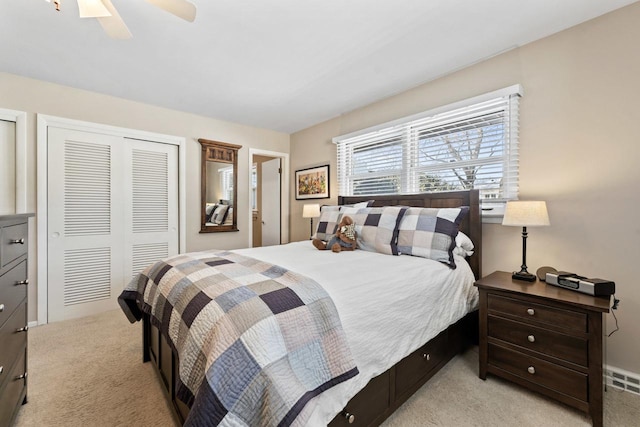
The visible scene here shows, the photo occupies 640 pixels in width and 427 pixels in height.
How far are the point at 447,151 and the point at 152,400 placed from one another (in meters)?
3.06

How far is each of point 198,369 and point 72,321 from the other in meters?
2.92

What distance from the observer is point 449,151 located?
2.64m

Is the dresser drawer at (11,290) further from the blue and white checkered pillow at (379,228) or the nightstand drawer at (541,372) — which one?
the nightstand drawer at (541,372)

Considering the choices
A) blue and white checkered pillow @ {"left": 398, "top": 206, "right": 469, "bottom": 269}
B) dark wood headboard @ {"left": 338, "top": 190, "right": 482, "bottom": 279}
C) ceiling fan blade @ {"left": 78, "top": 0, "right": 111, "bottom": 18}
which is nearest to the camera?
ceiling fan blade @ {"left": 78, "top": 0, "right": 111, "bottom": 18}

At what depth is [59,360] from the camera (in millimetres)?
2107

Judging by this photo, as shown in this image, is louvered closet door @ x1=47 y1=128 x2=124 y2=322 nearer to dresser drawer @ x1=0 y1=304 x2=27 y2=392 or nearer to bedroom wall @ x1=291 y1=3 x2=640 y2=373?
dresser drawer @ x1=0 y1=304 x2=27 y2=392

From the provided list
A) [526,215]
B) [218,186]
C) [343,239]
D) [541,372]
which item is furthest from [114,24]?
[541,372]

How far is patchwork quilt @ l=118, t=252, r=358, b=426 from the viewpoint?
2.82ft

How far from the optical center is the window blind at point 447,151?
2262 mm

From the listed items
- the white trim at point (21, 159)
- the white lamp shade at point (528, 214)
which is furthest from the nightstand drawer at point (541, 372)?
the white trim at point (21, 159)

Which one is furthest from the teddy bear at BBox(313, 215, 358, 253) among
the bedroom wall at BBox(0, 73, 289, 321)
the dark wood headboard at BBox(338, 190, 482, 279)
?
the bedroom wall at BBox(0, 73, 289, 321)

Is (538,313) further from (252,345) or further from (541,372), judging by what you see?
(252,345)

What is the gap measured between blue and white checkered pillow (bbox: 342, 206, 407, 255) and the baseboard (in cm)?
158

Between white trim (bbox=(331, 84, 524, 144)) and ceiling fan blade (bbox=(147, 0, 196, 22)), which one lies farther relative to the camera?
white trim (bbox=(331, 84, 524, 144))
